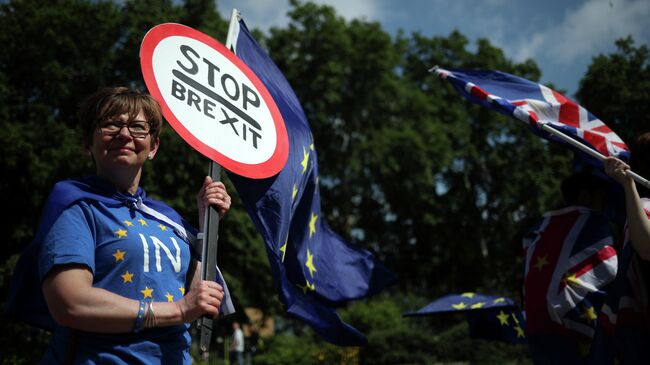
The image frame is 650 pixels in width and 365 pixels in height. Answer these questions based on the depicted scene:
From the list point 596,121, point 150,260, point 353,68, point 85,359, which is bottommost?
point 85,359

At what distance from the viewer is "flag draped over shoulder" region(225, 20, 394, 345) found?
3889 mm

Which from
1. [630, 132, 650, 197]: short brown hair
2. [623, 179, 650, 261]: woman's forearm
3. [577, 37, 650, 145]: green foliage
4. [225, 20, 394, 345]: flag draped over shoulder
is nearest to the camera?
[623, 179, 650, 261]: woman's forearm

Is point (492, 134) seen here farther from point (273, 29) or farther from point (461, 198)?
point (273, 29)

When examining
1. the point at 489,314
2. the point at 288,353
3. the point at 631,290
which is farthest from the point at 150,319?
the point at 288,353

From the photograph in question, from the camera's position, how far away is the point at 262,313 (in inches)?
907

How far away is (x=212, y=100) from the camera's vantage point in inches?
116

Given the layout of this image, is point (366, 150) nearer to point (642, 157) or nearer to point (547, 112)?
point (547, 112)

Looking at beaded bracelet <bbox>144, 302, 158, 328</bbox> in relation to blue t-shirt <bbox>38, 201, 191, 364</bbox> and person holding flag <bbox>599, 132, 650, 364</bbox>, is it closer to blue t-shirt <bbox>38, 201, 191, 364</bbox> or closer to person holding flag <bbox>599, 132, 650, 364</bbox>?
blue t-shirt <bbox>38, 201, 191, 364</bbox>

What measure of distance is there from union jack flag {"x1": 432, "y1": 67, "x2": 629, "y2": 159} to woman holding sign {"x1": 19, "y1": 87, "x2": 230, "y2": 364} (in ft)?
10.3

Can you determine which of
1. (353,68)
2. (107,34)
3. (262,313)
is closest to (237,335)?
(262,313)

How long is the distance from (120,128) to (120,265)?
0.53 m

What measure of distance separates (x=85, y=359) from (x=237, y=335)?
18.0 meters

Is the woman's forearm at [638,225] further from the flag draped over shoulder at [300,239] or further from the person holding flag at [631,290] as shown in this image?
the flag draped over shoulder at [300,239]

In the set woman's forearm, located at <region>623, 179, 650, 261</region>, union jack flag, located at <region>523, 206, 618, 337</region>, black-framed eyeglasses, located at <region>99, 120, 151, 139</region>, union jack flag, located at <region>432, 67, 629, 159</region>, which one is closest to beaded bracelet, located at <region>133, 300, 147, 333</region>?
black-framed eyeglasses, located at <region>99, 120, 151, 139</region>
